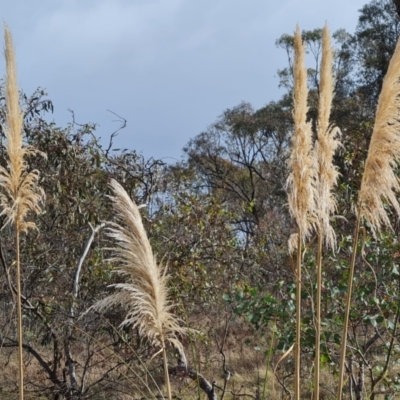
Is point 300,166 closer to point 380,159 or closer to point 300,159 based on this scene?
point 300,159

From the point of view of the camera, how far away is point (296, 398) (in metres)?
2.04

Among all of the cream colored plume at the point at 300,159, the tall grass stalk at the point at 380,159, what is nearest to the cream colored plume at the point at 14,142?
the cream colored plume at the point at 300,159

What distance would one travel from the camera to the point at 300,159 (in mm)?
2055

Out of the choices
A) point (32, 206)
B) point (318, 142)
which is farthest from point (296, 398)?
point (32, 206)

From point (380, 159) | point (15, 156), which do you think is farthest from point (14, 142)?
point (380, 159)

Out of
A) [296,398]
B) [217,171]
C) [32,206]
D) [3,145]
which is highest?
[217,171]

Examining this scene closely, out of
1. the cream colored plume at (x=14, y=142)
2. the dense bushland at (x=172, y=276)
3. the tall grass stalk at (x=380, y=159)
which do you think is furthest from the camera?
the dense bushland at (x=172, y=276)

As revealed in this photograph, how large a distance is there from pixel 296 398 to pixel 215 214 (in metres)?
3.89

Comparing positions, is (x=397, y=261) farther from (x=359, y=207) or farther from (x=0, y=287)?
(x=0, y=287)

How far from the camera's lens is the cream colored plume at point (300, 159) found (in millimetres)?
2031

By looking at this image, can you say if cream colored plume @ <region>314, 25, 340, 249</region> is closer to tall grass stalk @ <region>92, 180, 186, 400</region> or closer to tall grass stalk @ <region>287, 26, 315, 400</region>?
tall grass stalk @ <region>287, 26, 315, 400</region>

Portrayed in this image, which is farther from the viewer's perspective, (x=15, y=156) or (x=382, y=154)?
(x=15, y=156)

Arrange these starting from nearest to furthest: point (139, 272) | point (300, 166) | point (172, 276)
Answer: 1. point (300, 166)
2. point (139, 272)
3. point (172, 276)

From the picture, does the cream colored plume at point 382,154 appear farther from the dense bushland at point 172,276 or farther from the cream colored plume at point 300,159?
the dense bushland at point 172,276
